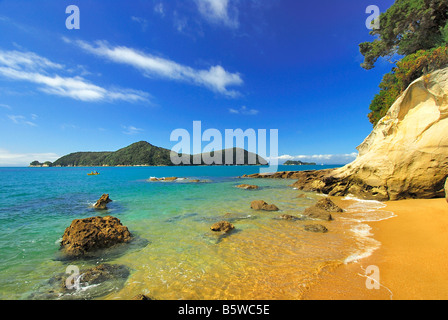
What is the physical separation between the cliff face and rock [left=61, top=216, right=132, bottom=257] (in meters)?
19.7

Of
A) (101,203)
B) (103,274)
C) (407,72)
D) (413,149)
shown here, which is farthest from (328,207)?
(101,203)

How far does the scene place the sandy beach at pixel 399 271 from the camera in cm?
414

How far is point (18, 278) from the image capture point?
17.9 feet

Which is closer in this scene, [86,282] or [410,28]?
[86,282]

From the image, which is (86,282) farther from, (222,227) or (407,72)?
(407,72)

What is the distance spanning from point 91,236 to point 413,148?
21.1 metres

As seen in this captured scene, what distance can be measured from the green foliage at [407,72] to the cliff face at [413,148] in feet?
11.7


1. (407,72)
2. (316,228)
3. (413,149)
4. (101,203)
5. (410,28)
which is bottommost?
(101,203)

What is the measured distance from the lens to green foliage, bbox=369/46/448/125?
15.1 metres

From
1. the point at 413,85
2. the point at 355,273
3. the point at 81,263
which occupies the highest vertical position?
the point at 413,85

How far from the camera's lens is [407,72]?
17578 mm
